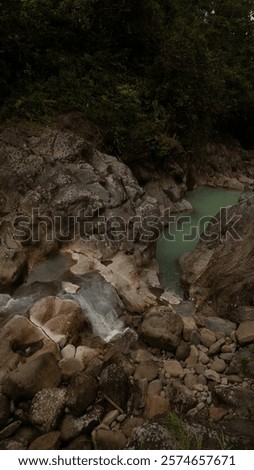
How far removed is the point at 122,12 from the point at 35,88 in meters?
5.18

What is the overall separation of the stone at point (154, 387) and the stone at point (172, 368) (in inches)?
15.3

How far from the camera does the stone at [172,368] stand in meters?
6.73

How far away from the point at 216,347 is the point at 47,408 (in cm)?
343

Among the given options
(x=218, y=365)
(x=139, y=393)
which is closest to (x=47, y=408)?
→ (x=139, y=393)

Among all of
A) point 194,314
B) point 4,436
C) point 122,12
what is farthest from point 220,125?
point 4,436

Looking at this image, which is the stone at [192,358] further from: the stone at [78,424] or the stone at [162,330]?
the stone at [78,424]

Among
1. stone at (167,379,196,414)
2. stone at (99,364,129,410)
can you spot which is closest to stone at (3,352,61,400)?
stone at (99,364,129,410)

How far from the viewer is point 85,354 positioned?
6828 millimetres

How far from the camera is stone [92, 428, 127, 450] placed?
526cm

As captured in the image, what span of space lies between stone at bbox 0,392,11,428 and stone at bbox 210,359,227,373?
3619 mm

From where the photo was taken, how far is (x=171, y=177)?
53.5 feet

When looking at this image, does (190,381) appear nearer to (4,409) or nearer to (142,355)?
(142,355)

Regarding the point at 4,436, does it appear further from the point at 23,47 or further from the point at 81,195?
the point at 23,47

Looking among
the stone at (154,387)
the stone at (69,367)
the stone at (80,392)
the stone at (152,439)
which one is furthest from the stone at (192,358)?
the stone at (152,439)
